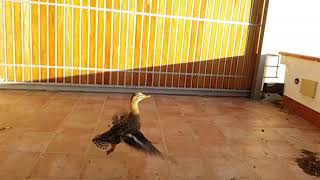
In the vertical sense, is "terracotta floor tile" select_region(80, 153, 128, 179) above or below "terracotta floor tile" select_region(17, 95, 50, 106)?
Answer: below

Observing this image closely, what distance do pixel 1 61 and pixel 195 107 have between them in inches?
134

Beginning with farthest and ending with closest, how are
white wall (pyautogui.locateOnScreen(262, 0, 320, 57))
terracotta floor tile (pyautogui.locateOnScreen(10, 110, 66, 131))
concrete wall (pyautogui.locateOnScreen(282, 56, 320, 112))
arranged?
1. white wall (pyautogui.locateOnScreen(262, 0, 320, 57))
2. concrete wall (pyautogui.locateOnScreen(282, 56, 320, 112))
3. terracotta floor tile (pyautogui.locateOnScreen(10, 110, 66, 131))

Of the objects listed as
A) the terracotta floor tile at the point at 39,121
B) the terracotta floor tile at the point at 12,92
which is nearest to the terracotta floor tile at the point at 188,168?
the terracotta floor tile at the point at 39,121

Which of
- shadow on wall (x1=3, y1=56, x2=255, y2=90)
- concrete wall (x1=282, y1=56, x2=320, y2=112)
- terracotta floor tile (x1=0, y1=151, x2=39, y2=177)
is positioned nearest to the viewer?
terracotta floor tile (x1=0, y1=151, x2=39, y2=177)

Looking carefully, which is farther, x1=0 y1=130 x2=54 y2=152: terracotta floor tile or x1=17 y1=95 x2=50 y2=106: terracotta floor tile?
x1=17 y1=95 x2=50 y2=106: terracotta floor tile

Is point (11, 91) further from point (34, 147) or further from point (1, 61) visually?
point (34, 147)

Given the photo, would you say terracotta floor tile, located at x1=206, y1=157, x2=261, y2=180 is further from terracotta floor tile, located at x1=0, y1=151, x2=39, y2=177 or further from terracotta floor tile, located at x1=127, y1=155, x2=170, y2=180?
terracotta floor tile, located at x1=0, y1=151, x2=39, y2=177

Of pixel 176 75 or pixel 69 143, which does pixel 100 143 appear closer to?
pixel 69 143

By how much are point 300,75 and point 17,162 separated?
14.4 feet

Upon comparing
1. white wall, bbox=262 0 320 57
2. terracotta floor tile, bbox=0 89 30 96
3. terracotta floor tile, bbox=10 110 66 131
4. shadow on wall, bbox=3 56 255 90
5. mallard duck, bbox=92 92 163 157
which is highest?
white wall, bbox=262 0 320 57

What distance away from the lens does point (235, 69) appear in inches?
234

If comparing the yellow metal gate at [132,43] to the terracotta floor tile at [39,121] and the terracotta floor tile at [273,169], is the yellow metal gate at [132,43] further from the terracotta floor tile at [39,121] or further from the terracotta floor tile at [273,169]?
the terracotta floor tile at [273,169]

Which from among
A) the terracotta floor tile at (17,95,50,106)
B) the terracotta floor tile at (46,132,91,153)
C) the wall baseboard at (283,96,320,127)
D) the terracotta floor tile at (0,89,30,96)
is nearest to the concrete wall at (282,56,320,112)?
the wall baseboard at (283,96,320,127)

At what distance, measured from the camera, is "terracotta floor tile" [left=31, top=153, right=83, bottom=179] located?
2717 millimetres
